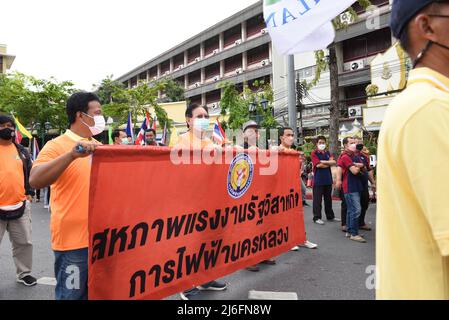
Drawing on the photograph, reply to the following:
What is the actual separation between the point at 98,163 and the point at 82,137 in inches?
13.9

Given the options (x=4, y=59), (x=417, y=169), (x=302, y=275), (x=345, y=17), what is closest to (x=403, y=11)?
(x=417, y=169)

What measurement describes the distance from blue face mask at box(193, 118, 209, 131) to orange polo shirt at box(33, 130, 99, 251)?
5.38ft

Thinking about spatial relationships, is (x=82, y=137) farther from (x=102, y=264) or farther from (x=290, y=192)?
(x=290, y=192)

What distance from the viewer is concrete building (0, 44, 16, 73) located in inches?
1929

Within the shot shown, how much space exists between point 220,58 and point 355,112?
17.2m

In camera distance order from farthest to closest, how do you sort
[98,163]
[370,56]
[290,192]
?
1. [370,56]
2. [290,192]
3. [98,163]

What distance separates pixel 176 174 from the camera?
3.01 metres

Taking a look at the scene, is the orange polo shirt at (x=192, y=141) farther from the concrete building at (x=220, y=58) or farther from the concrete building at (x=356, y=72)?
the concrete building at (x=220, y=58)

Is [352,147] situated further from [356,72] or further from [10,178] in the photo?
[356,72]

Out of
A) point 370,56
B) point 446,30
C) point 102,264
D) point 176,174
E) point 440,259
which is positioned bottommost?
point 102,264

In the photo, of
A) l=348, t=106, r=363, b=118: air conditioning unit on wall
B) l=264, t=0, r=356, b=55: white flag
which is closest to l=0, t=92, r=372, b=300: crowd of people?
l=264, t=0, r=356, b=55: white flag

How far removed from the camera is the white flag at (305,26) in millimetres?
3033
